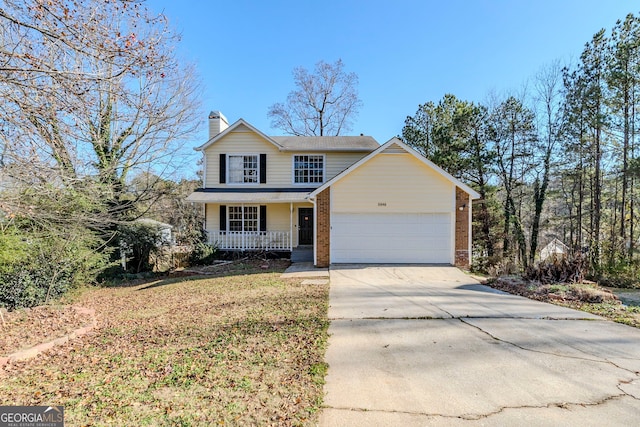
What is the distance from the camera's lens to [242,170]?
16625 millimetres

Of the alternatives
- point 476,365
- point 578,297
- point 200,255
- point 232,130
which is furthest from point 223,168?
point 476,365

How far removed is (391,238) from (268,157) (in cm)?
786

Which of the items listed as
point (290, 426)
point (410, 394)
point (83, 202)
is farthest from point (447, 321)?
point (83, 202)

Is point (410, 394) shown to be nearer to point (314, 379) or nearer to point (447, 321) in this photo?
point (314, 379)

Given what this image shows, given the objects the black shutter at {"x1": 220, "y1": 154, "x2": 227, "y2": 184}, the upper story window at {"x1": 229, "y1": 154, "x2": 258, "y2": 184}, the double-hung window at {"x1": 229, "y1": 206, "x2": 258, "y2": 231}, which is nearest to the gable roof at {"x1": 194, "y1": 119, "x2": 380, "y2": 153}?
the black shutter at {"x1": 220, "y1": 154, "x2": 227, "y2": 184}

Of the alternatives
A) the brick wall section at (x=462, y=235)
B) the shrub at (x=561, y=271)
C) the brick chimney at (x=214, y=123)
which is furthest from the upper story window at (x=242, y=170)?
the shrub at (x=561, y=271)

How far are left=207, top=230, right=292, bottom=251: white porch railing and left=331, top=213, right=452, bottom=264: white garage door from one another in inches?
166

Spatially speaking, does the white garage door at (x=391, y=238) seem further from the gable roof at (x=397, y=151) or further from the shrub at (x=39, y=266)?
the shrub at (x=39, y=266)

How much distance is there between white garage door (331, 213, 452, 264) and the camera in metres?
12.1

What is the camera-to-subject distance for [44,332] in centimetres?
528

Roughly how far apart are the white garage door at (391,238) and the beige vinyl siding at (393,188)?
1.04 feet

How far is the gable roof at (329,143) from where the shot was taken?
16.3 metres

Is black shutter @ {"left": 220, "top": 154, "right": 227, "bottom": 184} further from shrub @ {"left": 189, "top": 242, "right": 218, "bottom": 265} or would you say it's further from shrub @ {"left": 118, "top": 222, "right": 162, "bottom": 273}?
shrub @ {"left": 118, "top": 222, "right": 162, "bottom": 273}

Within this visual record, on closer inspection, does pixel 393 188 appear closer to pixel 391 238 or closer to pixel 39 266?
pixel 391 238
